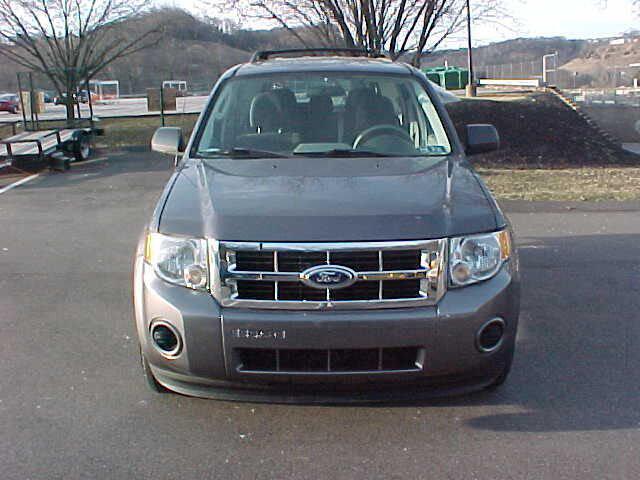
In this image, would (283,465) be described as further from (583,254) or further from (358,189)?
(583,254)

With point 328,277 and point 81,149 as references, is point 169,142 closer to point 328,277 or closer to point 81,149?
point 328,277

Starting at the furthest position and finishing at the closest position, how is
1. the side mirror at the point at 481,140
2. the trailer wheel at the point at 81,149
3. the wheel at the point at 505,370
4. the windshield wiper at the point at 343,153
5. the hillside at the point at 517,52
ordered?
the hillside at the point at 517,52
the trailer wheel at the point at 81,149
the side mirror at the point at 481,140
the windshield wiper at the point at 343,153
the wheel at the point at 505,370

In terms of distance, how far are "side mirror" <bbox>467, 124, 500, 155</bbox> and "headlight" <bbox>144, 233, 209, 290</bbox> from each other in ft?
7.97

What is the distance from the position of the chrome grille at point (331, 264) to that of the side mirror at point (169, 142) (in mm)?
2006

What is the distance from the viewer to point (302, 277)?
11.4ft

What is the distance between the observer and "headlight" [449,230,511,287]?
3584 mm

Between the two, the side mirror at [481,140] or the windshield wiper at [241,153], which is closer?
the windshield wiper at [241,153]

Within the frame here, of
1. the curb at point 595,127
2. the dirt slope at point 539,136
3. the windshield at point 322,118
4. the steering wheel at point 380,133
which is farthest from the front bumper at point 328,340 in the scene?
the curb at point 595,127

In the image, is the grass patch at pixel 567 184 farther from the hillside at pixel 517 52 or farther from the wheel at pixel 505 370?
the hillside at pixel 517 52

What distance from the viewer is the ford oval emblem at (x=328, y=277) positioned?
3459 millimetres

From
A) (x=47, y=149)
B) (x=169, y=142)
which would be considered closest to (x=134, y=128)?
(x=47, y=149)

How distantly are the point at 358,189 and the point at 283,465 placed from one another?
1406 mm

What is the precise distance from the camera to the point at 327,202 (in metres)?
3.75

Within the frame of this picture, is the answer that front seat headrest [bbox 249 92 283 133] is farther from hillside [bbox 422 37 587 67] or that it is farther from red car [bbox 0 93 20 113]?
hillside [bbox 422 37 587 67]
